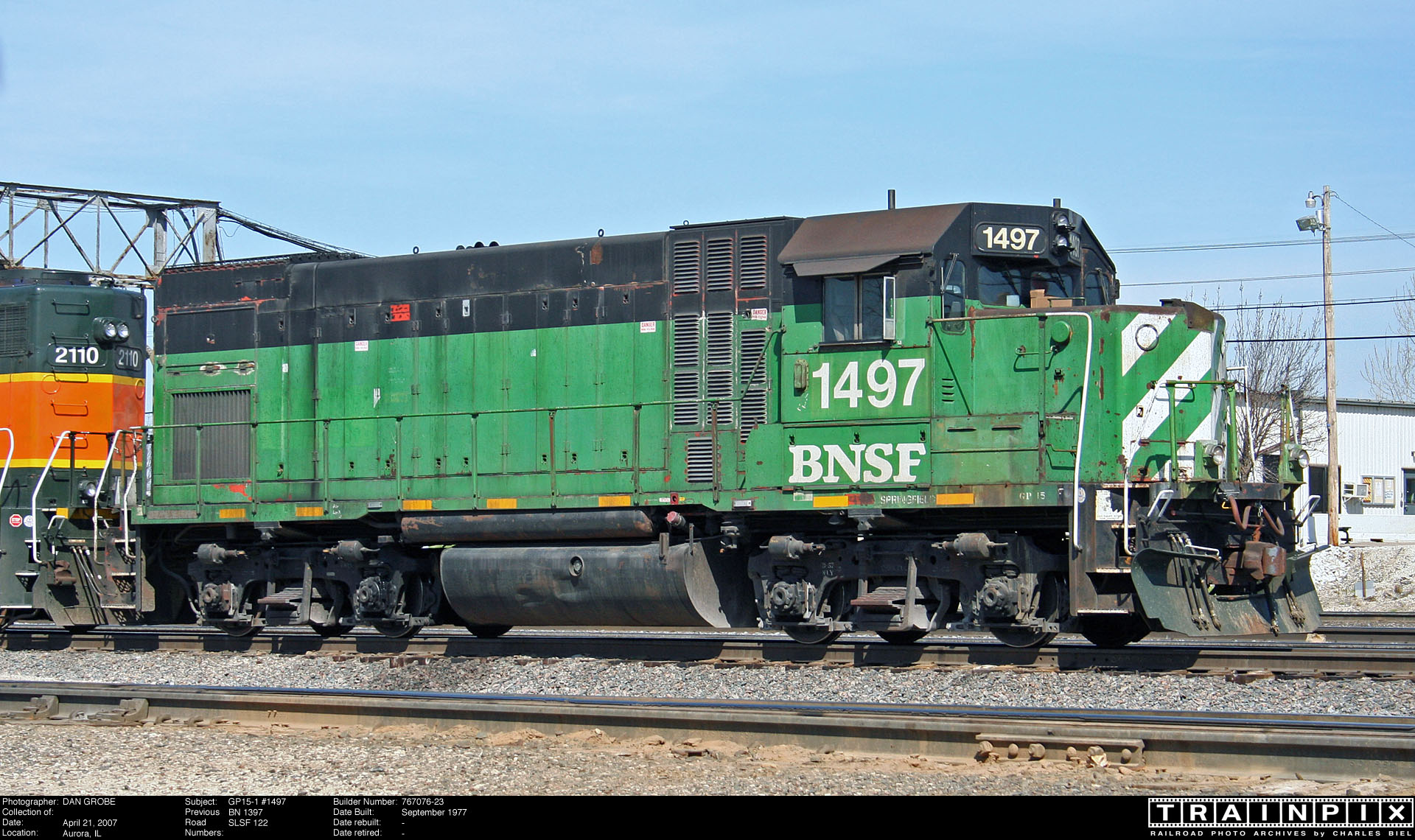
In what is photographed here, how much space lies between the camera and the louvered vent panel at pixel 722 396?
1122 centimetres

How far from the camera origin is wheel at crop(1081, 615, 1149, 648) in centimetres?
1109

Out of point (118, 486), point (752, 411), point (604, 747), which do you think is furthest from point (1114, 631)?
point (118, 486)

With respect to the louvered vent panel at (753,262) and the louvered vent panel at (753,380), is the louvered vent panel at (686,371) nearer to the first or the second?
the louvered vent panel at (753,380)

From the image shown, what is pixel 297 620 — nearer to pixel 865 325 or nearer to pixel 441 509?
pixel 441 509

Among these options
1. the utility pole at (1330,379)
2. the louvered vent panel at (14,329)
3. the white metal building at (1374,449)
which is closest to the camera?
the louvered vent panel at (14,329)

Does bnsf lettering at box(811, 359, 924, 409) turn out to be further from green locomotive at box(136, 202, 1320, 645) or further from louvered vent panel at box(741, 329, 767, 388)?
louvered vent panel at box(741, 329, 767, 388)

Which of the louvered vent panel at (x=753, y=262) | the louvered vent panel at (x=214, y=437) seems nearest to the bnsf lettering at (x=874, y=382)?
the louvered vent panel at (x=753, y=262)

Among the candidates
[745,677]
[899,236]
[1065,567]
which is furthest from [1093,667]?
[899,236]

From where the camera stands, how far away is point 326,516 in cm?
1246

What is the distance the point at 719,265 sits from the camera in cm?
1141

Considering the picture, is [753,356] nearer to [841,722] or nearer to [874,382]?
[874,382]

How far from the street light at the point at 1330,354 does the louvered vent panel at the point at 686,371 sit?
17.7 m
